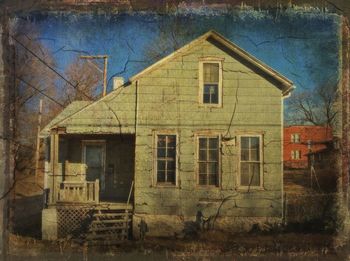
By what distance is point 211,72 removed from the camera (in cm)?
626

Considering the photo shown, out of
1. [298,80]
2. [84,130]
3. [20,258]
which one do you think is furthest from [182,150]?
[20,258]

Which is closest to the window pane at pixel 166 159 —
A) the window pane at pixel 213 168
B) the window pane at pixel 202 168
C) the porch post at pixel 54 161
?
the window pane at pixel 202 168

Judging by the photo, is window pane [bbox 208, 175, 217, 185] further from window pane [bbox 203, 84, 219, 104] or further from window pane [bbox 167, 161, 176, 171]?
window pane [bbox 203, 84, 219, 104]

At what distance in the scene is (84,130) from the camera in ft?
21.2

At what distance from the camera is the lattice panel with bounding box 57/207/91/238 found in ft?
20.2

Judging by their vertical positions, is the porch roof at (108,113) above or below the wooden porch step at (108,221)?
above

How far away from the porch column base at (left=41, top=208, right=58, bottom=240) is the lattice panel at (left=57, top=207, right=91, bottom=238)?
65 millimetres

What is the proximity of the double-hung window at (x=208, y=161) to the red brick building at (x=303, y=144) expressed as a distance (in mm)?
878

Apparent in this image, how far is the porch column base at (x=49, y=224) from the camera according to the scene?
20.2 ft

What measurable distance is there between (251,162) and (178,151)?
96 cm

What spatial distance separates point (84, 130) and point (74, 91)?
552mm

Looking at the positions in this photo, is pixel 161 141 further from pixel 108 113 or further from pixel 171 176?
pixel 108 113

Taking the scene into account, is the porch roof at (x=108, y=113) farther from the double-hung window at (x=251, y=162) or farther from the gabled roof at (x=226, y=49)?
the double-hung window at (x=251, y=162)

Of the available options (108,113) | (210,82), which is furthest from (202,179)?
(108,113)
